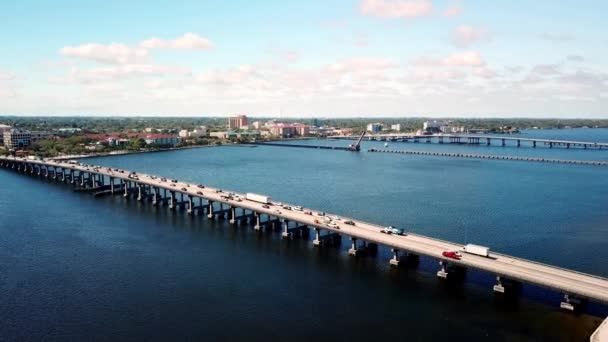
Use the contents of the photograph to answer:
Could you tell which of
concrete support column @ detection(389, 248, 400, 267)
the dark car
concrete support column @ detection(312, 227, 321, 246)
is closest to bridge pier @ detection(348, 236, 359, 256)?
concrete support column @ detection(389, 248, 400, 267)

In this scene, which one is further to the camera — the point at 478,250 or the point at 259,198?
the point at 259,198

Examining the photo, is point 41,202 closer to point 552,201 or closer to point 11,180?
point 11,180

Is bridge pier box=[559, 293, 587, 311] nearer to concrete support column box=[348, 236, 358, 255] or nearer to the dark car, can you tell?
the dark car

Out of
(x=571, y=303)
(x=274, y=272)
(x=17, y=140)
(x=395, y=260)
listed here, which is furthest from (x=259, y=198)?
(x=17, y=140)

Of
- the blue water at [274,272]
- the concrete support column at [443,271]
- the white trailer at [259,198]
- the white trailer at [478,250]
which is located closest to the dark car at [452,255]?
the concrete support column at [443,271]

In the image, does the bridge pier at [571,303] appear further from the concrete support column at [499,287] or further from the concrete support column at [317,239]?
the concrete support column at [317,239]

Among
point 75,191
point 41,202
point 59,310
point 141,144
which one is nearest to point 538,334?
point 59,310

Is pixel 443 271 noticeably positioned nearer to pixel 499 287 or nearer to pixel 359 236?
pixel 499 287
